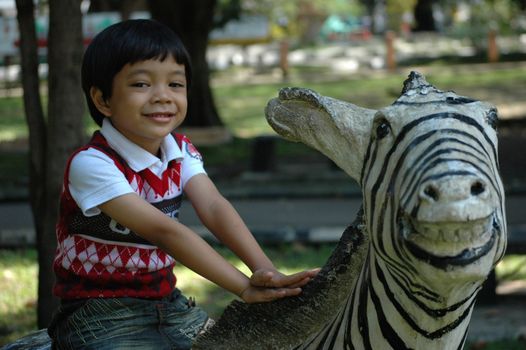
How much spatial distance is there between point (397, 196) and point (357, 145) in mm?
298

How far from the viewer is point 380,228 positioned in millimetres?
2082

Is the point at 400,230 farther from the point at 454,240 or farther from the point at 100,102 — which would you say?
the point at 100,102

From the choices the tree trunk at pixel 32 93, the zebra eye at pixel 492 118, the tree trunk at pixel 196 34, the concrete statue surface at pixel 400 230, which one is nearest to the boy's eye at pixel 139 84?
the concrete statue surface at pixel 400 230

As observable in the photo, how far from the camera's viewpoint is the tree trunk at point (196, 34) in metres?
13.7

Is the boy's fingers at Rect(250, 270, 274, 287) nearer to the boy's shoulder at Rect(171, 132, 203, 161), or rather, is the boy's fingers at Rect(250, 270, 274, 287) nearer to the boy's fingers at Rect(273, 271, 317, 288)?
the boy's fingers at Rect(273, 271, 317, 288)

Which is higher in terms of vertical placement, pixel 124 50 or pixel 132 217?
pixel 124 50

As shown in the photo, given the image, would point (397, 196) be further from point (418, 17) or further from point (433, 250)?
point (418, 17)

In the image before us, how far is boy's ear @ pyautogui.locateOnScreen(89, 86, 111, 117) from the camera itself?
2873 mm

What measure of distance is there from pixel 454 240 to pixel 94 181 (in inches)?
48.2

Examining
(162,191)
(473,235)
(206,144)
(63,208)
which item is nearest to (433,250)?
(473,235)

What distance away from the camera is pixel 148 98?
2754mm

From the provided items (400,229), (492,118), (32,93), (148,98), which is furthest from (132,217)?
(32,93)

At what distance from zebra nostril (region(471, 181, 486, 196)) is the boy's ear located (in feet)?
4.47

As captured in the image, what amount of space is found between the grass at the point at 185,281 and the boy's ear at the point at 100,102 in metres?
3.16
